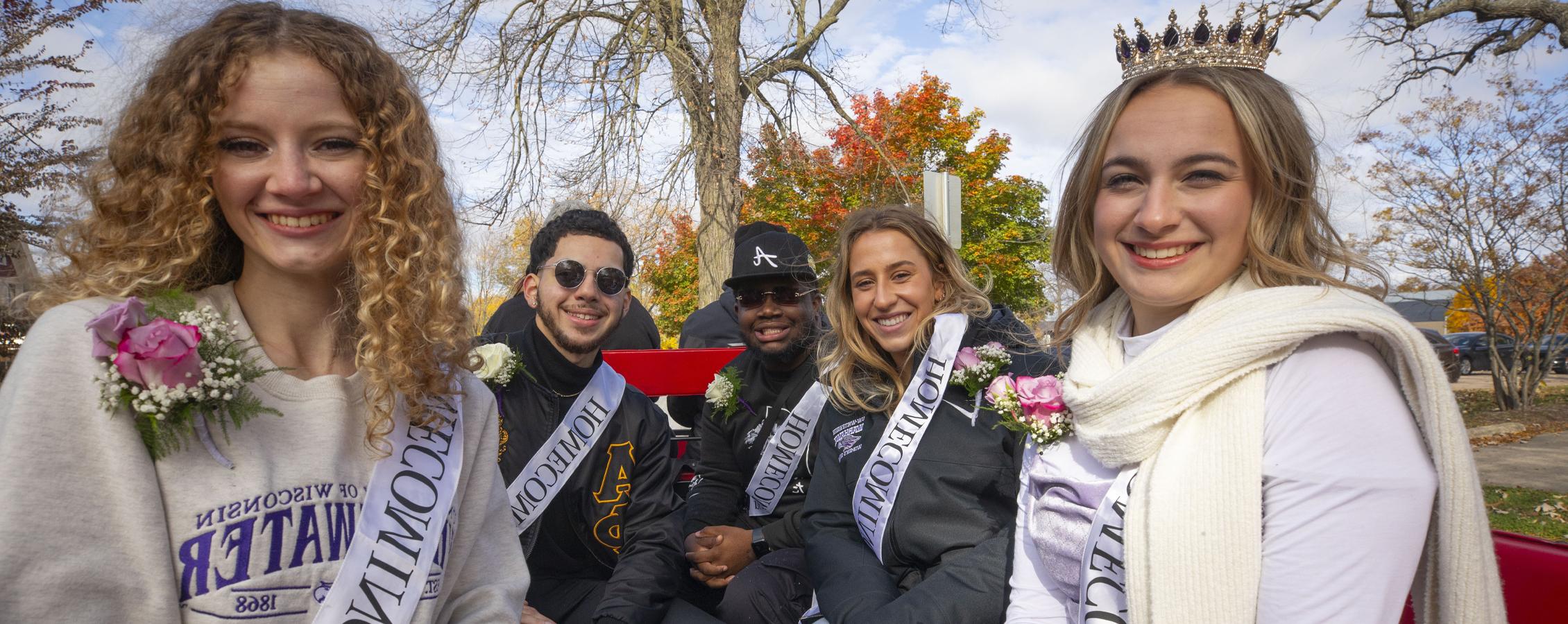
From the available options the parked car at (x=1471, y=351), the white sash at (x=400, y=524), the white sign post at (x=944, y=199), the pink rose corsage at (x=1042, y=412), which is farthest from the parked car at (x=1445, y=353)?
the parked car at (x=1471, y=351)

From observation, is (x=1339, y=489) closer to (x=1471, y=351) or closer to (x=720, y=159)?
(x=720, y=159)

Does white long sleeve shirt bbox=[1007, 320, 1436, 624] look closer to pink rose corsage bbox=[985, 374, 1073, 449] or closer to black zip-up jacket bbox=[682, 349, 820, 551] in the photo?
pink rose corsage bbox=[985, 374, 1073, 449]

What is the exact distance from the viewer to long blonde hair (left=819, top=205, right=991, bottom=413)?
10.6 ft

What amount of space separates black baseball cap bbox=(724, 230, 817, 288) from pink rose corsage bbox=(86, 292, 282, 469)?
2.61 metres

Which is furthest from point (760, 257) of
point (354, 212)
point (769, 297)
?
point (354, 212)

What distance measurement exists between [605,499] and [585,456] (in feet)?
0.60

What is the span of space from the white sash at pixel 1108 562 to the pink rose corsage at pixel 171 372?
1.58 metres

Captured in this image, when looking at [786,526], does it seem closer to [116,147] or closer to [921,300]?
[921,300]

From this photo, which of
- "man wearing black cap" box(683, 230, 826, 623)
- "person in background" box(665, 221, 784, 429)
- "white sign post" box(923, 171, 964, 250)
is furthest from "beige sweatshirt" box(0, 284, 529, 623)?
"white sign post" box(923, 171, 964, 250)

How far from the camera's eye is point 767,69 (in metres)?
9.34

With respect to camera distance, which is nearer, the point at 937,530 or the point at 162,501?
the point at 162,501

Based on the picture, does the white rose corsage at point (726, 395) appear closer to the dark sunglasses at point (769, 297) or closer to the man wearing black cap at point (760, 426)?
the man wearing black cap at point (760, 426)

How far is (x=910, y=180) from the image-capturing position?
386 inches

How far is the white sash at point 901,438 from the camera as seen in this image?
2863 mm
